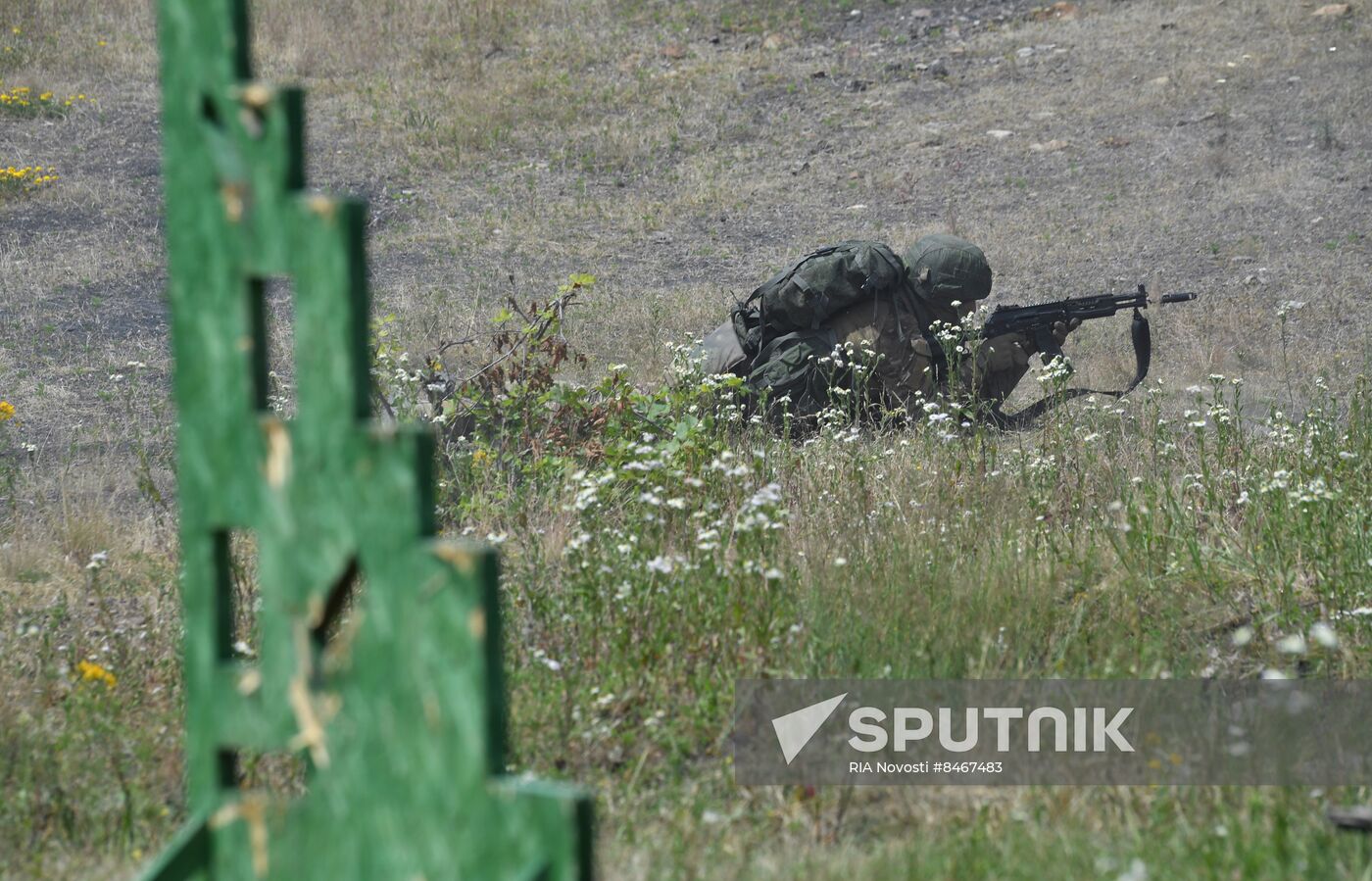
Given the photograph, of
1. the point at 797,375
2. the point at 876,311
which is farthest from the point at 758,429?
the point at 876,311

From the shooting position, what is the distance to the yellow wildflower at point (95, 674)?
2.86m

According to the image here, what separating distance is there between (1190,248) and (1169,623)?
7224 millimetres

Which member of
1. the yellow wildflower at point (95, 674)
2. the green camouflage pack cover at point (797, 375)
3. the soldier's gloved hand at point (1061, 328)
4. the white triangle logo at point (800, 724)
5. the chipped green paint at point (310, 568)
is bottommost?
the white triangle logo at point (800, 724)

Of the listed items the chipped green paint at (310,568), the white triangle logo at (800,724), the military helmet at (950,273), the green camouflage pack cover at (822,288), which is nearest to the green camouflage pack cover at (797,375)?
the green camouflage pack cover at (822,288)

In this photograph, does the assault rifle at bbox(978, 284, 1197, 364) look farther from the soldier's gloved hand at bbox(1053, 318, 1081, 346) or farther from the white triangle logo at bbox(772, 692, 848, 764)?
the white triangle logo at bbox(772, 692, 848, 764)

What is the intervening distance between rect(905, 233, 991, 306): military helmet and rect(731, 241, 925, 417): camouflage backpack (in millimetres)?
90

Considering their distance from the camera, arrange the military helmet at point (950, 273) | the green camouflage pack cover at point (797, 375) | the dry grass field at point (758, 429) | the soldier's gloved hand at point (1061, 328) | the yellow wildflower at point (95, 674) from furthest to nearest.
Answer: the soldier's gloved hand at point (1061, 328)
the military helmet at point (950, 273)
the green camouflage pack cover at point (797, 375)
the yellow wildflower at point (95, 674)
the dry grass field at point (758, 429)

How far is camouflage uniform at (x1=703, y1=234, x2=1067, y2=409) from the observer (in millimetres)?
6391

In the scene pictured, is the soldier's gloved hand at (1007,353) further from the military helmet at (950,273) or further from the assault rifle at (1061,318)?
the military helmet at (950,273)

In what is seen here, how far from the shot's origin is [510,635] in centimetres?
318

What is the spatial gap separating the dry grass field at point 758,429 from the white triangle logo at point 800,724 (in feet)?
0.33

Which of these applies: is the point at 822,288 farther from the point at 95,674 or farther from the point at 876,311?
the point at 95,674

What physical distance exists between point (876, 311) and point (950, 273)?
0.41 m

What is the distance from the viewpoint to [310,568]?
1435mm
